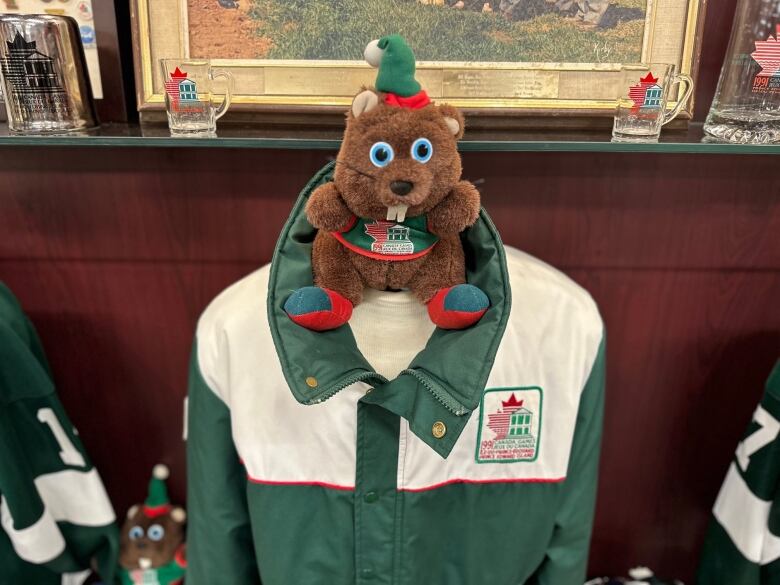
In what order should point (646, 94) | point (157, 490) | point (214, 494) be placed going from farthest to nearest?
point (157, 490), point (214, 494), point (646, 94)

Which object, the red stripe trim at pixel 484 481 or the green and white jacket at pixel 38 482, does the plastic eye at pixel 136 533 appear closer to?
the green and white jacket at pixel 38 482

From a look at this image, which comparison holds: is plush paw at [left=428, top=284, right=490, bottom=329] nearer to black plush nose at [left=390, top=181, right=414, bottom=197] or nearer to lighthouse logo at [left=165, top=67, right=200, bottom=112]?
black plush nose at [left=390, top=181, right=414, bottom=197]

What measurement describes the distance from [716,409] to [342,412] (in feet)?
2.55

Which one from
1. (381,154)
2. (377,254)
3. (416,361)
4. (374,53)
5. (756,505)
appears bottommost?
(756,505)

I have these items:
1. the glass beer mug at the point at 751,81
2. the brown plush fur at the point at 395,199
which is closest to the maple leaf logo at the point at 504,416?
the brown plush fur at the point at 395,199

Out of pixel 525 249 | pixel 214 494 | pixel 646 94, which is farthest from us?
pixel 525 249

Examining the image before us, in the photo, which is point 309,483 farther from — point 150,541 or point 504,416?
point 150,541

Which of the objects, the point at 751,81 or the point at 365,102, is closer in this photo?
the point at 365,102

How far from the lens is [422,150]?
2.24 ft

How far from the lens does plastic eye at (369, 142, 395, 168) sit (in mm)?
677

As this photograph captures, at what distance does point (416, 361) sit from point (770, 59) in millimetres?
633

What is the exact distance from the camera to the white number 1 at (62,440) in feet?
3.20

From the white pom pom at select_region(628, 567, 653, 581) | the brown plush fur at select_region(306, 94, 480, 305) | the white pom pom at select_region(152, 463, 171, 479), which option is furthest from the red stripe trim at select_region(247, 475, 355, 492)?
the white pom pom at select_region(628, 567, 653, 581)

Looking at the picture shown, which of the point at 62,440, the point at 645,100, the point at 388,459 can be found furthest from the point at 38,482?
the point at 645,100
